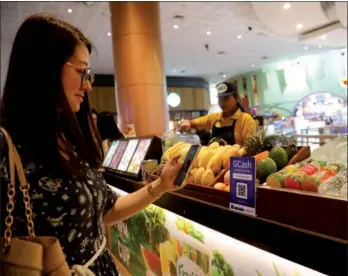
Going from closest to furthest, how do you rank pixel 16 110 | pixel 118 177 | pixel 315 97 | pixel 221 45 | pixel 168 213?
pixel 16 110 < pixel 168 213 < pixel 118 177 < pixel 221 45 < pixel 315 97

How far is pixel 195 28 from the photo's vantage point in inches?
313

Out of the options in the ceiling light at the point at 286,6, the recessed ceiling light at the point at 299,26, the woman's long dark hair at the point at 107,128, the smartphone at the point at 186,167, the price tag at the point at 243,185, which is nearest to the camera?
the price tag at the point at 243,185

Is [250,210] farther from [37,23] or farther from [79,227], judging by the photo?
[37,23]

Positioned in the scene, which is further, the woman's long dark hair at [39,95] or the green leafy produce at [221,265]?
the green leafy produce at [221,265]

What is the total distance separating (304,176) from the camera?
1.13 metres

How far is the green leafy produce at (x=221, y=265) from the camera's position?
1245 mm

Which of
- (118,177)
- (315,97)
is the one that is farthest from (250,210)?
(315,97)

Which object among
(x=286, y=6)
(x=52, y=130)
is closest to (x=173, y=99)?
(x=286, y=6)

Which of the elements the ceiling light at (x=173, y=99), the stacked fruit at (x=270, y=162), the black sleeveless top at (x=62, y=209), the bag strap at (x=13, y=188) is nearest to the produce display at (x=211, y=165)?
the stacked fruit at (x=270, y=162)

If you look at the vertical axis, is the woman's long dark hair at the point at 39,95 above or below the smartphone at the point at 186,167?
above

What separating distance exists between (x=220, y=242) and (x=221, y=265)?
0.29 feet

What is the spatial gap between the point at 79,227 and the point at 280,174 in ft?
2.37

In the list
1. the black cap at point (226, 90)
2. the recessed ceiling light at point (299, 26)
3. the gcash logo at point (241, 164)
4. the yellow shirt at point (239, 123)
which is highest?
the recessed ceiling light at point (299, 26)

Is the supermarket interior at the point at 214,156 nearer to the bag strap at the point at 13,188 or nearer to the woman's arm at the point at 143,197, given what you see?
the woman's arm at the point at 143,197
